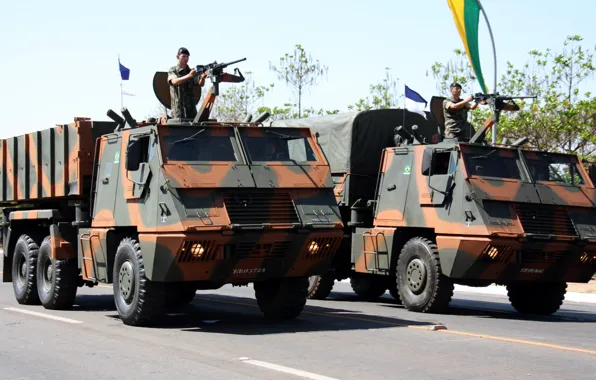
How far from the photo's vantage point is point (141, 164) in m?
12.6

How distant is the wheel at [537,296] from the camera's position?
1543 centimetres

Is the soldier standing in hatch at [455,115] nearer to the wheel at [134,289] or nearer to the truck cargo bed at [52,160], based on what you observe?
the truck cargo bed at [52,160]

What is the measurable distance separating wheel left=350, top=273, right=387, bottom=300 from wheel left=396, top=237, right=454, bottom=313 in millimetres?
2414

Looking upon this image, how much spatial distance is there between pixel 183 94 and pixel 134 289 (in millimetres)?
3018

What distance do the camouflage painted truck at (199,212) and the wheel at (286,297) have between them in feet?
0.04

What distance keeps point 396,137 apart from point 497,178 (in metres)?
2.49

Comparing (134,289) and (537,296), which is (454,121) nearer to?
(537,296)

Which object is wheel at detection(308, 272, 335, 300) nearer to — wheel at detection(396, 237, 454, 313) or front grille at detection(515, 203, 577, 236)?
wheel at detection(396, 237, 454, 313)

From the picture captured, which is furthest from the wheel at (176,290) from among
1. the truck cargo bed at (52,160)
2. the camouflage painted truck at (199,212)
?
the truck cargo bed at (52,160)

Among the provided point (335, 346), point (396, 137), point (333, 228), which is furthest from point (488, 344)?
point (396, 137)

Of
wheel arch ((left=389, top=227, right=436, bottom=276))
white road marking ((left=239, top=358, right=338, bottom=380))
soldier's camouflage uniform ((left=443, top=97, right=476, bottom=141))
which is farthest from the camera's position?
soldier's camouflage uniform ((left=443, top=97, right=476, bottom=141))

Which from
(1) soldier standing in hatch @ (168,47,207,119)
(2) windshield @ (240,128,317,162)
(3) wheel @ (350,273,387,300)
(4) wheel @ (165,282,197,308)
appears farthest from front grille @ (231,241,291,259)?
(3) wheel @ (350,273,387,300)

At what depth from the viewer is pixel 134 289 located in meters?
12.4

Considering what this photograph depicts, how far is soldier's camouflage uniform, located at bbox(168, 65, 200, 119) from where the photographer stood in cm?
1399
